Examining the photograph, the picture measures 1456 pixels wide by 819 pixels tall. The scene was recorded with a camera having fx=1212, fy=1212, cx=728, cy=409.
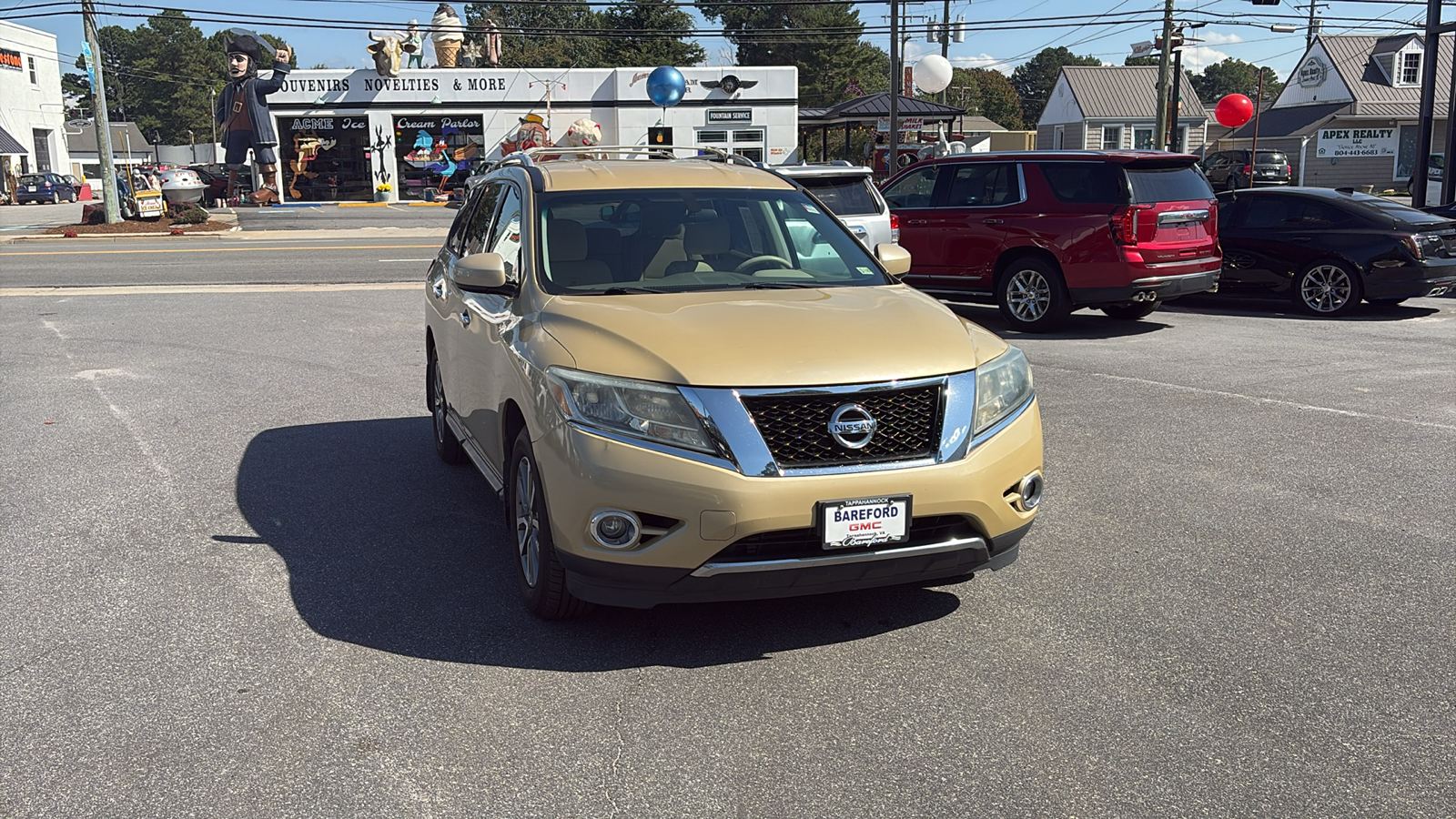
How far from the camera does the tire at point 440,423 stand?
22.8ft

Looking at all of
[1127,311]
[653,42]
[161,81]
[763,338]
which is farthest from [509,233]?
[161,81]

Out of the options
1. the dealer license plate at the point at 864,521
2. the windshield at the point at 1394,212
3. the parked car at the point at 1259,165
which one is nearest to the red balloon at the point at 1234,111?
the parked car at the point at 1259,165

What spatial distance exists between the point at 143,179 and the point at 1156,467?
Result: 3199 cm

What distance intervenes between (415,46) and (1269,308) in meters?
38.8

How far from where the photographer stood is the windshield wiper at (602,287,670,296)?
5.05 m

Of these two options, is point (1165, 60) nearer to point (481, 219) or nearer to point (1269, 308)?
point (1269, 308)

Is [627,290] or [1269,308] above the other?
[627,290]

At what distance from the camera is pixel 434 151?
4619 centimetres

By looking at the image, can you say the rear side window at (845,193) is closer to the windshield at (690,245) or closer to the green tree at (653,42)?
the windshield at (690,245)

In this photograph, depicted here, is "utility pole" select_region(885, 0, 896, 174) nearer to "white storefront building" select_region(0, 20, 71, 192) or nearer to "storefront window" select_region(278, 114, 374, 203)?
"storefront window" select_region(278, 114, 374, 203)

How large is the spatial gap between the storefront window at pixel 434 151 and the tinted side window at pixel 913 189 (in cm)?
3439

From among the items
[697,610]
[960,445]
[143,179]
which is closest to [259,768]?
[697,610]

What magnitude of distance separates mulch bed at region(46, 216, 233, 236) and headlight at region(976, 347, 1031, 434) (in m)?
29.5

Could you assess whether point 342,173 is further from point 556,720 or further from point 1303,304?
point 556,720
